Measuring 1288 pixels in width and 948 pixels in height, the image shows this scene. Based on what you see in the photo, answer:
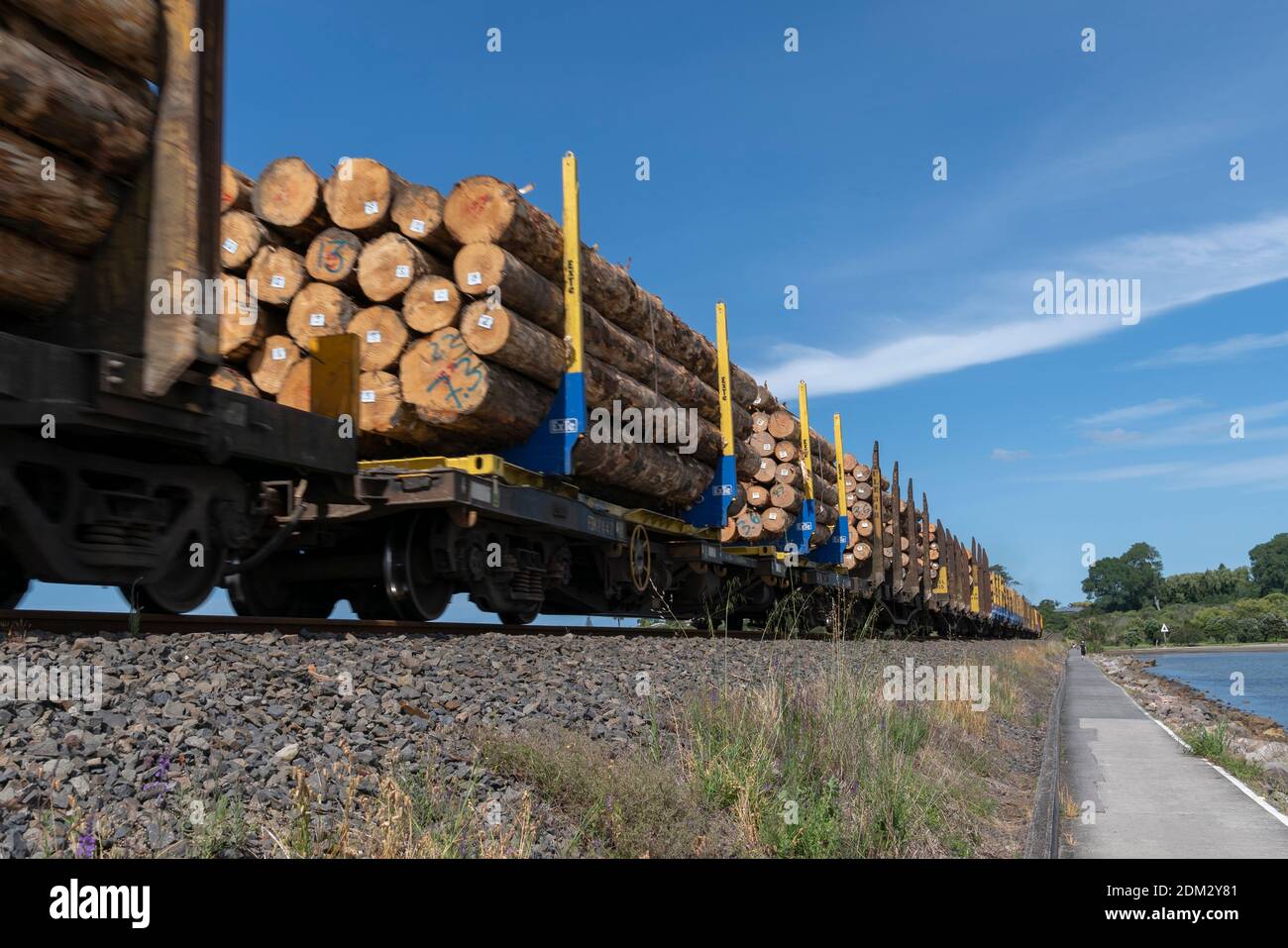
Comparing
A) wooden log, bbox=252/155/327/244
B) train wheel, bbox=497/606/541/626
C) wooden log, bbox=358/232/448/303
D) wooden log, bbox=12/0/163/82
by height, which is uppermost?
wooden log, bbox=252/155/327/244

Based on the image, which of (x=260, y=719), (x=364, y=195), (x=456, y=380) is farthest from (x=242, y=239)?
(x=260, y=719)

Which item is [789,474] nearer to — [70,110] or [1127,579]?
[70,110]

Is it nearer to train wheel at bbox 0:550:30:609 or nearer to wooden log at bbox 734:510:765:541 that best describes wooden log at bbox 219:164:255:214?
train wheel at bbox 0:550:30:609

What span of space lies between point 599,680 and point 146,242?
354 cm

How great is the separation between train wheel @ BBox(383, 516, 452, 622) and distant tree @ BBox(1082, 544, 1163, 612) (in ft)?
536

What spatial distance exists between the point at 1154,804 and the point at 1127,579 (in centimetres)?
17572

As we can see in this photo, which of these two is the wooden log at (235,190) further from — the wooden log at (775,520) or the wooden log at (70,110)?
the wooden log at (775,520)

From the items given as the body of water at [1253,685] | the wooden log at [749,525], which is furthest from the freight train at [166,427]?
the body of water at [1253,685]

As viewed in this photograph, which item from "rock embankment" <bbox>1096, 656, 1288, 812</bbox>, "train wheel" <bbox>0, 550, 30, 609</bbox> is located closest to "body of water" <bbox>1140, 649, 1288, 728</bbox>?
"rock embankment" <bbox>1096, 656, 1288, 812</bbox>

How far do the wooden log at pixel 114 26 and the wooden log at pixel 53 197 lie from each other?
65cm

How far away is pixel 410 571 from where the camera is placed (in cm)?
823

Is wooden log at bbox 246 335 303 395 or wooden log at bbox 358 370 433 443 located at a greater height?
wooden log at bbox 246 335 303 395

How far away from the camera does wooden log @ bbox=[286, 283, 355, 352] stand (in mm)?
8562

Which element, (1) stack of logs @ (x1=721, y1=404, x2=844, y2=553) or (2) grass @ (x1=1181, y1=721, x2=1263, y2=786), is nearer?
(2) grass @ (x1=1181, y1=721, x2=1263, y2=786)
